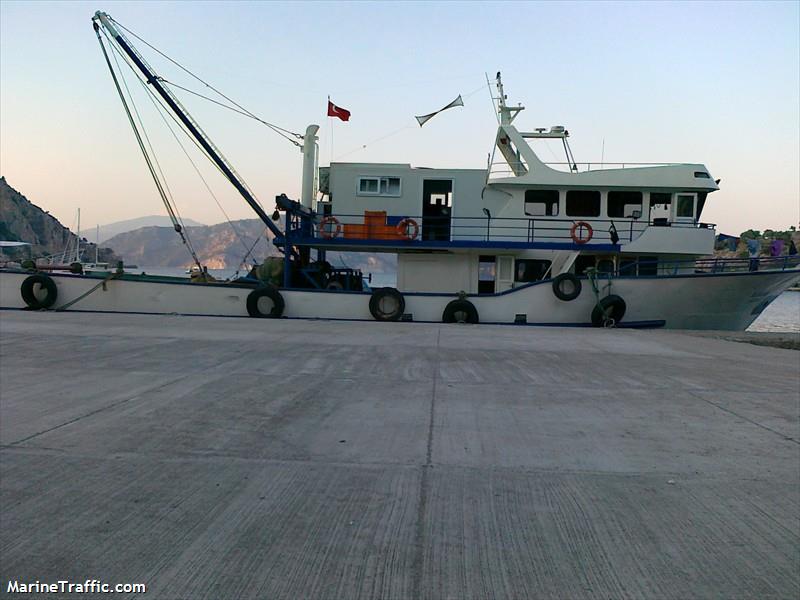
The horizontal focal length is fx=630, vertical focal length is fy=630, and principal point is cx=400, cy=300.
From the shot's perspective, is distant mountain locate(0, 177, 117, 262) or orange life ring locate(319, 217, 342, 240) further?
distant mountain locate(0, 177, 117, 262)

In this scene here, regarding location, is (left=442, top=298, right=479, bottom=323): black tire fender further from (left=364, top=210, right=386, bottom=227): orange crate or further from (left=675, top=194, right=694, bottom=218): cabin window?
(left=675, top=194, right=694, bottom=218): cabin window

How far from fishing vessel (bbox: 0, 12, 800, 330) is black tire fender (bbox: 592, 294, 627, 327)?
0.03 metres

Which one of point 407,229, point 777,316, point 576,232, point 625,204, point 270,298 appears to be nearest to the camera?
point 270,298

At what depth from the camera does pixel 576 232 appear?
15484mm

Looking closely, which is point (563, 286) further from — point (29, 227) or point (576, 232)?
point (29, 227)

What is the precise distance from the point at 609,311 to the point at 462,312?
10.9ft

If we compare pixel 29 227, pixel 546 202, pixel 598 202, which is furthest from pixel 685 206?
pixel 29 227

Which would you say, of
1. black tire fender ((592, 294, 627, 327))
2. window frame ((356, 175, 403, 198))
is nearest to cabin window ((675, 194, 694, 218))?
black tire fender ((592, 294, 627, 327))

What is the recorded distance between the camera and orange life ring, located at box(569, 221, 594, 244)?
49.5 ft

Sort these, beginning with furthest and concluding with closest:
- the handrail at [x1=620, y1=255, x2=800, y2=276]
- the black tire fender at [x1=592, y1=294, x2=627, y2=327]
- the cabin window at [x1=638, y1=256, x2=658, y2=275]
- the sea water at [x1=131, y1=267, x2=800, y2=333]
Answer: the sea water at [x1=131, y1=267, x2=800, y2=333], the cabin window at [x1=638, y1=256, x2=658, y2=275], the black tire fender at [x1=592, y1=294, x2=627, y2=327], the handrail at [x1=620, y1=255, x2=800, y2=276]

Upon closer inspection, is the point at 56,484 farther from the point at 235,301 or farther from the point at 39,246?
the point at 39,246

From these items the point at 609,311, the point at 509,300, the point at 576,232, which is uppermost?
the point at 576,232

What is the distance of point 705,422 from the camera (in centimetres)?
505

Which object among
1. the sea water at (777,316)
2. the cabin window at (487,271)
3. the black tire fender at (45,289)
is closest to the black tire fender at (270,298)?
the black tire fender at (45,289)
